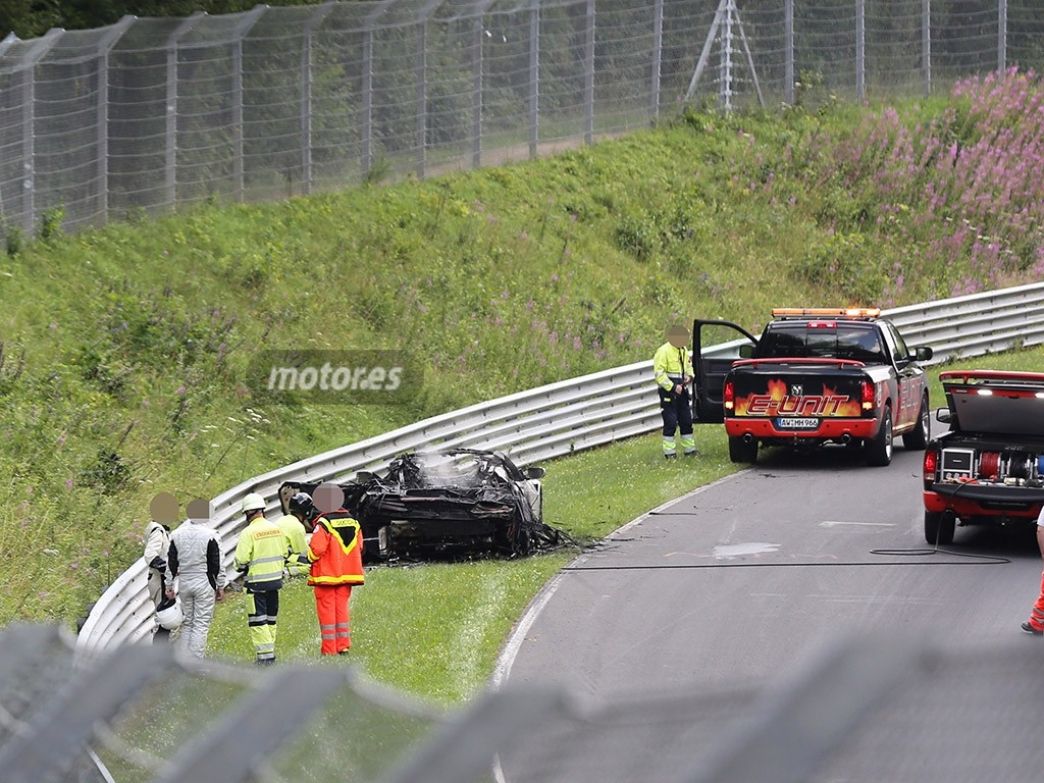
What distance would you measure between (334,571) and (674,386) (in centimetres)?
1025

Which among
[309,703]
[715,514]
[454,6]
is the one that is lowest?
[715,514]

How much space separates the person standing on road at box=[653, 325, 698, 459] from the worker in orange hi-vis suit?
32.6 ft

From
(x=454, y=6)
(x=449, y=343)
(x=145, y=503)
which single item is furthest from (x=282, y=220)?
(x=145, y=503)

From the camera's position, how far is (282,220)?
101ft

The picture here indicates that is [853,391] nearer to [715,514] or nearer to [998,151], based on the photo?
[715,514]

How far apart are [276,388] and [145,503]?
20.8 ft

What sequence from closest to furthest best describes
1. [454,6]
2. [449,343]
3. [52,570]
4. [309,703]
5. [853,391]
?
[309,703], [52,570], [853,391], [449,343], [454,6]

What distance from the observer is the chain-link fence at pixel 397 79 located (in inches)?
1073

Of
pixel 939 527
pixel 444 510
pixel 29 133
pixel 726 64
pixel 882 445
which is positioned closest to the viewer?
pixel 939 527

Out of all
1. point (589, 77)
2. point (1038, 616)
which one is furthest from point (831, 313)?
point (589, 77)

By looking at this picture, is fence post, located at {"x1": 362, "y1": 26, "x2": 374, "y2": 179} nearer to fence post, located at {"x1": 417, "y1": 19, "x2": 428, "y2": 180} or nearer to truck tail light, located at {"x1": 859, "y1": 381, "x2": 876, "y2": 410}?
fence post, located at {"x1": 417, "y1": 19, "x2": 428, "y2": 180}

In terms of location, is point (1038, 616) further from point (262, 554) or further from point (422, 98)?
point (422, 98)

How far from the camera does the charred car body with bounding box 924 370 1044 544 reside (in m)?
16.8

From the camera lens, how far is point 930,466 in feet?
56.5
